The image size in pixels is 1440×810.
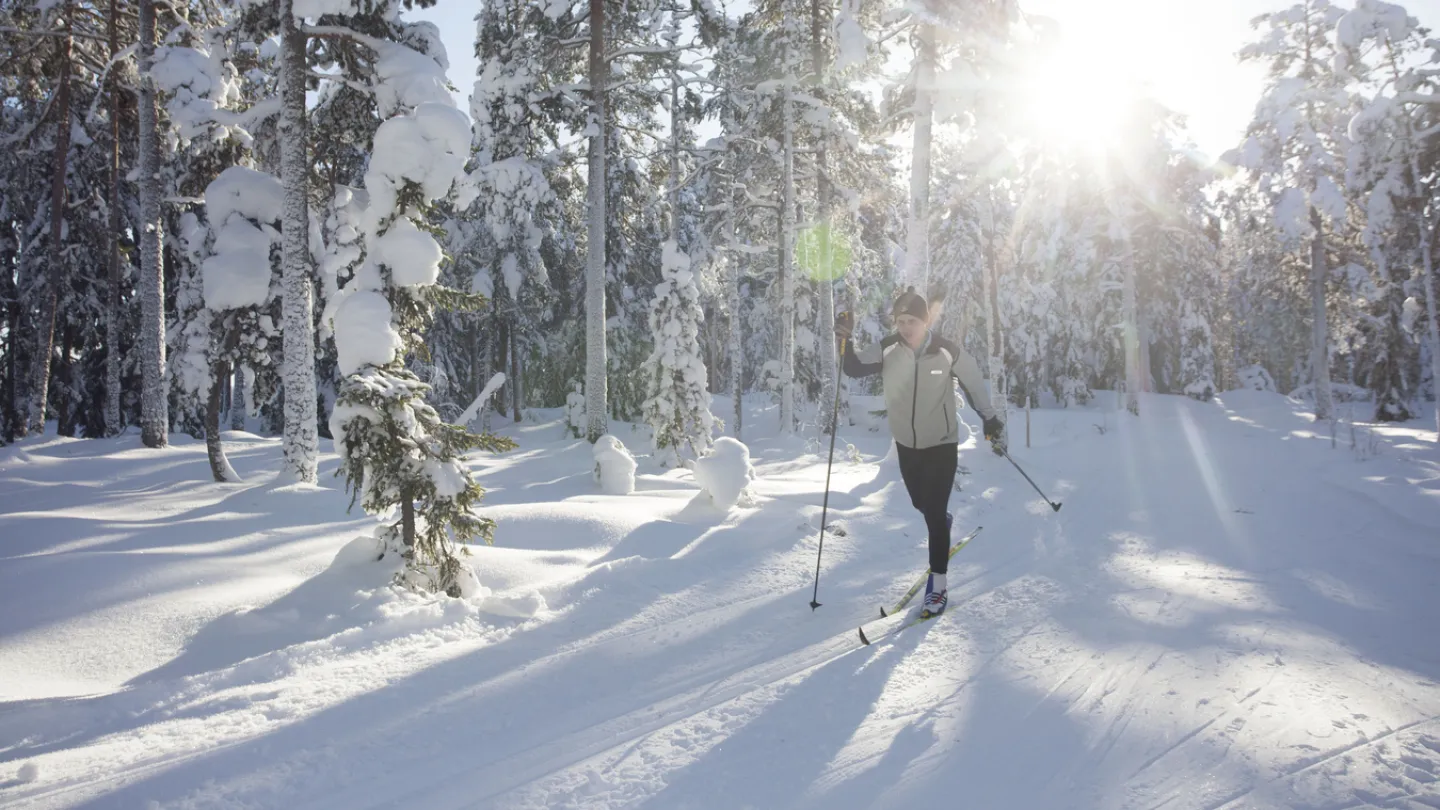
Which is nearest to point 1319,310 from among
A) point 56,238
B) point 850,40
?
point 850,40

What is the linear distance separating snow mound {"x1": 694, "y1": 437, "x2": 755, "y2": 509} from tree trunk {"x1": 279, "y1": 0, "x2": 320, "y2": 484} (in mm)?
5802

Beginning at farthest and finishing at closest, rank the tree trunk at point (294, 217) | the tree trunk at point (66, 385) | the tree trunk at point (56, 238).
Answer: the tree trunk at point (66, 385), the tree trunk at point (56, 238), the tree trunk at point (294, 217)

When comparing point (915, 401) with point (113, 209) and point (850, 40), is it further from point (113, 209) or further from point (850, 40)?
point (113, 209)

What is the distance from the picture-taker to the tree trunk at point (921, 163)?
1236 centimetres

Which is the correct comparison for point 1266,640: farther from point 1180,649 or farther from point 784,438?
point 784,438

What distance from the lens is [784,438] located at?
70.5 ft

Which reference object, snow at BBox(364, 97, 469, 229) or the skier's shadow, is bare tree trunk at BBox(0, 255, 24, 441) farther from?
the skier's shadow

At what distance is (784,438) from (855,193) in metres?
7.44

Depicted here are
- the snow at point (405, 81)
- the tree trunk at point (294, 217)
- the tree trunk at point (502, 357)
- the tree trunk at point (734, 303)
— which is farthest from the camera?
the tree trunk at point (502, 357)

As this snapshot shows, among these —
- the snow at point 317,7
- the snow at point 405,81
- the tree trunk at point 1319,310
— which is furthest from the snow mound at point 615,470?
the tree trunk at point 1319,310

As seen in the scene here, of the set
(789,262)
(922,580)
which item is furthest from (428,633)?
(789,262)

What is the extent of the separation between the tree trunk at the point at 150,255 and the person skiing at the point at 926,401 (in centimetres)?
1420

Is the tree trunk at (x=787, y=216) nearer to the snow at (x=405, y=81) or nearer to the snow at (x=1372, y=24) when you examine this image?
the snow at (x=405, y=81)

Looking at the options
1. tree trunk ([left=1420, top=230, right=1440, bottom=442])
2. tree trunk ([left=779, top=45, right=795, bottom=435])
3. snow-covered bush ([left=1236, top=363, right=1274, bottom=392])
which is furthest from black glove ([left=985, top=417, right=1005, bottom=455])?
snow-covered bush ([left=1236, top=363, right=1274, bottom=392])
